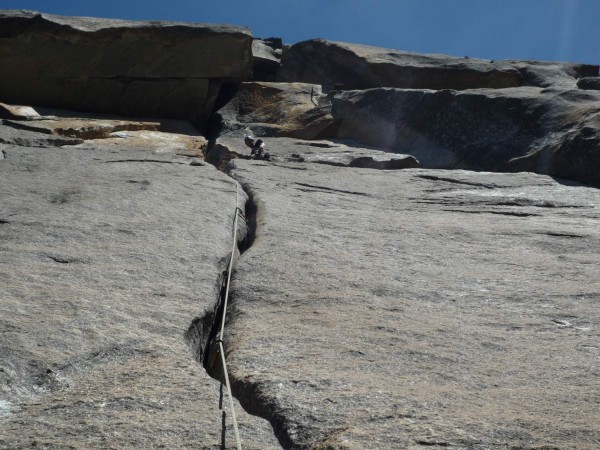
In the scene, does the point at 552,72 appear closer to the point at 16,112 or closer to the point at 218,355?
the point at 16,112

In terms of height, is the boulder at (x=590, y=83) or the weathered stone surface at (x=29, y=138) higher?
the boulder at (x=590, y=83)

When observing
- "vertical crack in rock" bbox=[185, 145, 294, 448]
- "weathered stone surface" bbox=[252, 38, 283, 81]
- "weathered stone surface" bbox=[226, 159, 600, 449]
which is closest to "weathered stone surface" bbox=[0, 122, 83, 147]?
"weathered stone surface" bbox=[226, 159, 600, 449]

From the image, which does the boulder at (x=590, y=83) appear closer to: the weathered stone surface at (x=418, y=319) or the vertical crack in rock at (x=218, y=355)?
the weathered stone surface at (x=418, y=319)

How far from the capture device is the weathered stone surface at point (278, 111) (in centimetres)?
802

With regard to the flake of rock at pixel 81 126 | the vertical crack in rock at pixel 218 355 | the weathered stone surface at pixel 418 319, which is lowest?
the vertical crack in rock at pixel 218 355

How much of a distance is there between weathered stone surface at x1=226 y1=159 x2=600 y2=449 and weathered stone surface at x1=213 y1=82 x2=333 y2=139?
258 cm

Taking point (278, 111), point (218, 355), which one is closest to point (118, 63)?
point (278, 111)

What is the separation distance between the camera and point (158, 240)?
12.6 ft

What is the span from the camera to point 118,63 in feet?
27.8

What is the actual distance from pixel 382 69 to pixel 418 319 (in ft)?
19.9

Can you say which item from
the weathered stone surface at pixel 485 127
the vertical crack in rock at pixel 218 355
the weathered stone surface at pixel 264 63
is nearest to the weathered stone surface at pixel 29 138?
the weathered stone surface at pixel 485 127

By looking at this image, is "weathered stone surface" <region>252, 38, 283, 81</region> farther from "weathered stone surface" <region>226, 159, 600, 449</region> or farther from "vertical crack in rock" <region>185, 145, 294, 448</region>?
"vertical crack in rock" <region>185, 145, 294, 448</region>

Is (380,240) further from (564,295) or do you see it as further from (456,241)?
(564,295)

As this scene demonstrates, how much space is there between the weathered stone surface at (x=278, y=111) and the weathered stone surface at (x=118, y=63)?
0.29 meters
